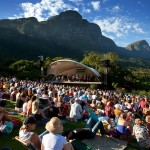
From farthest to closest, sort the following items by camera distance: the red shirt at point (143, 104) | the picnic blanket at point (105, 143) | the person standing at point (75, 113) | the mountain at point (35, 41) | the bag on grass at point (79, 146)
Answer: the mountain at point (35, 41)
the red shirt at point (143, 104)
the person standing at point (75, 113)
the picnic blanket at point (105, 143)
the bag on grass at point (79, 146)

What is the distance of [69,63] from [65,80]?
11.2 feet

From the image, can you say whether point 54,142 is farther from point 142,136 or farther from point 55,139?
point 142,136

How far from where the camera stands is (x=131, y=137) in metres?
8.23

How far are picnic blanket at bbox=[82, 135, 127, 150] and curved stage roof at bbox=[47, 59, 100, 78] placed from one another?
37618mm

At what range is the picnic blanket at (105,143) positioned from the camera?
732 centimetres

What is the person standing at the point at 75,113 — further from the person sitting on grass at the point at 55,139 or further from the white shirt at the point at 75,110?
the person sitting on grass at the point at 55,139

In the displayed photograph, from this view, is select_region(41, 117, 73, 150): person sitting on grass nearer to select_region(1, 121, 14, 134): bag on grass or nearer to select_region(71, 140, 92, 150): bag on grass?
select_region(71, 140, 92, 150): bag on grass

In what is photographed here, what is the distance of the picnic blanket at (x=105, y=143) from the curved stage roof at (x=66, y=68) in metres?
37.6

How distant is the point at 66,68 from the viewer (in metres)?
49.2

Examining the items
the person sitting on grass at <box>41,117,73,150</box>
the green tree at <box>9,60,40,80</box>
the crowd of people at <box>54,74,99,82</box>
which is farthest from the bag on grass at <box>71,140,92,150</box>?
the green tree at <box>9,60,40,80</box>

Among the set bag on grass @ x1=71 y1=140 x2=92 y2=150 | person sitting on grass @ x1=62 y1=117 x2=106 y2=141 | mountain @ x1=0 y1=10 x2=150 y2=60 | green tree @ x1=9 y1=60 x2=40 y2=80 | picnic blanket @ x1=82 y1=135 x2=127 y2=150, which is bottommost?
picnic blanket @ x1=82 y1=135 x2=127 y2=150

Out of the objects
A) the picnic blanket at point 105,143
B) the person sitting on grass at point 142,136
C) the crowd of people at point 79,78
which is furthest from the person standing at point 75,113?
the crowd of people at point 79,78

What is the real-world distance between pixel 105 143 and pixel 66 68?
4176cm

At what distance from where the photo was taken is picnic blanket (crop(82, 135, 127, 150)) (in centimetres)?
732
